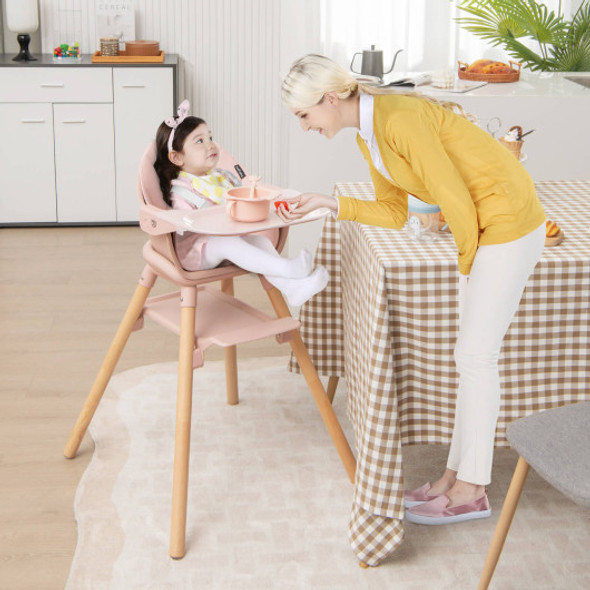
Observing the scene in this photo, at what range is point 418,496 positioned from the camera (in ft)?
7.84

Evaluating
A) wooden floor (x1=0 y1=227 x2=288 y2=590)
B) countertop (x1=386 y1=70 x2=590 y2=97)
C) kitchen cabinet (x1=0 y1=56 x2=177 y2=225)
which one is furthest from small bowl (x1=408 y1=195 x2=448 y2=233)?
kitchen cabinet (x1=0 y1=56 x2=177 y2=225)

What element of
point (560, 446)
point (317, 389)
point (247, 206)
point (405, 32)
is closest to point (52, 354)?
point (317, 389)

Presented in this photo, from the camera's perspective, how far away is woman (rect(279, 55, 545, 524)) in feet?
6.35

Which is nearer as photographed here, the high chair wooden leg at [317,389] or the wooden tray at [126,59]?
the high chair wooden leg at [317,389]

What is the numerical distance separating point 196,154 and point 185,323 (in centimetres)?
47

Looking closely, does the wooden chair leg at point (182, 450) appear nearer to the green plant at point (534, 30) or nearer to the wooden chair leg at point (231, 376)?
the wooden chair leg at point (231, 376)

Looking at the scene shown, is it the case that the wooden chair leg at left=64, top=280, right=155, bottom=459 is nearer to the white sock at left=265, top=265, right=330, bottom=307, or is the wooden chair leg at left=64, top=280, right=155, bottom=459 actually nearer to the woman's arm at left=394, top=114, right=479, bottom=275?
the white sock at left=265, top=265, right=330, bottom=307

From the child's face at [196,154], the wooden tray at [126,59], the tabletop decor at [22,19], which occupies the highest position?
the tabletop decor at [22,19]

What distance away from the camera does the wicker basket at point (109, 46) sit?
15.2ft

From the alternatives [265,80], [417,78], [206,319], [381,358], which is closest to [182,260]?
[206,319]

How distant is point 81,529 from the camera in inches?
91.4

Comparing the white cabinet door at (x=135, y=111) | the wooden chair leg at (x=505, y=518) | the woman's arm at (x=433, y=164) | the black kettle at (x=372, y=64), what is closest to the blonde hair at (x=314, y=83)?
the woman's arm at (x=433, y=164)

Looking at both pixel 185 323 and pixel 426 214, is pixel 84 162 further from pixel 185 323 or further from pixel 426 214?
pixel 426 214

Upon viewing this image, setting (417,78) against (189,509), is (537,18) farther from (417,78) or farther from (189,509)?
(189,509)
